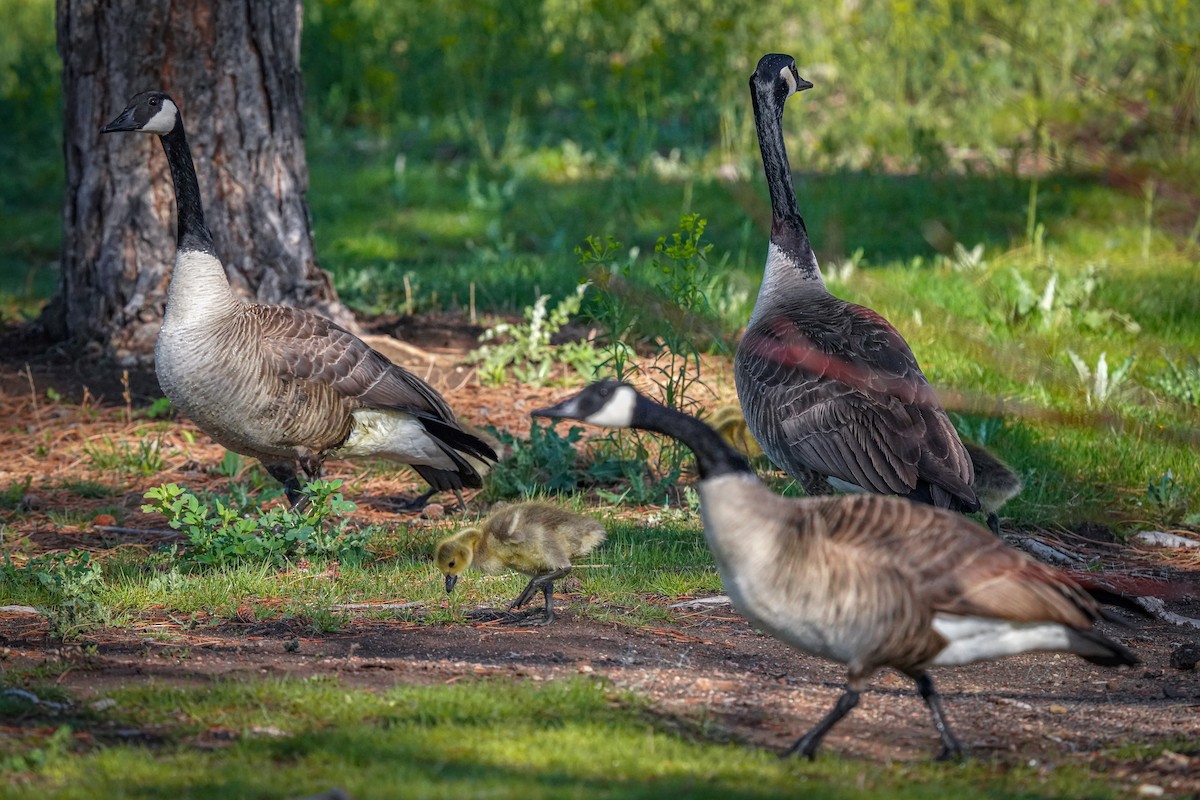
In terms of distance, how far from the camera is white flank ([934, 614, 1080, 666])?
13.4 ft

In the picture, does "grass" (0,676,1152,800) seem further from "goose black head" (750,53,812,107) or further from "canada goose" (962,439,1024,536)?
"goose black head" (750,53,812,107)

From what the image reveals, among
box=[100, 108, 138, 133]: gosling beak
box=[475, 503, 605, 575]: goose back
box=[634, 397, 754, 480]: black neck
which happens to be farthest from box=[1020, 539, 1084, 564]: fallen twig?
box=[100, 108, 138, 133]: gosling beak

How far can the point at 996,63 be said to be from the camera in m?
15.2

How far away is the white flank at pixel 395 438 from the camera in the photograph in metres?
7.54

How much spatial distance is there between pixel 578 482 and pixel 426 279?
157 inches

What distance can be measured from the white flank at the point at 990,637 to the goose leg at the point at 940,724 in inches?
4.3

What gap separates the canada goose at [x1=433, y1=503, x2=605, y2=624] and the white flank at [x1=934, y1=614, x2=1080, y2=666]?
196 cm

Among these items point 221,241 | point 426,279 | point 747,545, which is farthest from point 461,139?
point 747,545

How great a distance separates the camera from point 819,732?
4016 millimetres

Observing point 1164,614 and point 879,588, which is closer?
point 879,588

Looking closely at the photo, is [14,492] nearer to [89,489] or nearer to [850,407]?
[89,489]

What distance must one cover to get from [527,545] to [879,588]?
6.44 ft

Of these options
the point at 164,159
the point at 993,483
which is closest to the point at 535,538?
the point at 993,483

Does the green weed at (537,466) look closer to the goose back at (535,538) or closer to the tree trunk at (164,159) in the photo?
the goose back at (535,538)
